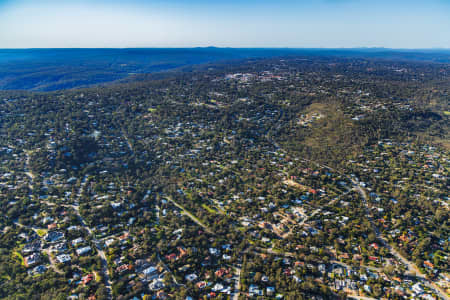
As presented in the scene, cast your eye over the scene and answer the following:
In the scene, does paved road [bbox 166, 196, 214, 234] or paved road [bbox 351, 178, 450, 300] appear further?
paved road [bbox 166, 196, 214, 234]

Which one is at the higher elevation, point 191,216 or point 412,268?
point 191,216

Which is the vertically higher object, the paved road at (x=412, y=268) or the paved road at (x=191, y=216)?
the paved road at (x=191, y=216)

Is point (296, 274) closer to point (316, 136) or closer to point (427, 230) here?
point (427, 230)

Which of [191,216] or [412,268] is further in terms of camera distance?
[191,216]

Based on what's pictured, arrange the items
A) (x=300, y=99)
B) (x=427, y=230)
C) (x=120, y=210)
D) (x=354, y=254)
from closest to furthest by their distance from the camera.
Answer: (x=354, y=254), (x=427, y=230), (x=120, y=210), (x=300, y=99)

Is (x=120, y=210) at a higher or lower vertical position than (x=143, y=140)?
lower

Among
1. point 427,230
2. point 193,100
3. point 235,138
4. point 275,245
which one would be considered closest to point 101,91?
point 193,100

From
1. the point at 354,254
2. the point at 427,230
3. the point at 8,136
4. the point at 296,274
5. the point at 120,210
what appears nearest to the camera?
the point at 296,274

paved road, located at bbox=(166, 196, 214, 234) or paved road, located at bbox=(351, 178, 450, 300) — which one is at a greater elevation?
paved road, located at bbox=(166, 196, 214, 234)

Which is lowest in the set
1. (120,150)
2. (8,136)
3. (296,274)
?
(296,274)

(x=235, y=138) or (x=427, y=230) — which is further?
(x=235, y=138)

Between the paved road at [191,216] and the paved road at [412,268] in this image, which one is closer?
the paved road at [412,268]
